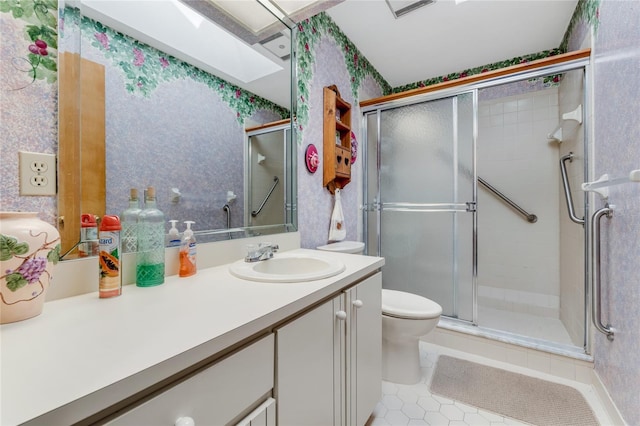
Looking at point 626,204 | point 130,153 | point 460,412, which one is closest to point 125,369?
point 130,153

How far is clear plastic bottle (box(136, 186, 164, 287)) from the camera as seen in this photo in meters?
0.84

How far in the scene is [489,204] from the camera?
2713mm

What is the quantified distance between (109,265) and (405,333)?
140 cm

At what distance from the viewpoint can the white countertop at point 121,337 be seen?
36 centimetres

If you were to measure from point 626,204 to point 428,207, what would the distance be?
3.64ft

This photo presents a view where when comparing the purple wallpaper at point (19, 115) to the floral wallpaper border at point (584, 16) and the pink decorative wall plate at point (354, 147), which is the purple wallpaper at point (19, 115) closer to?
the pink decorative wall plate at point (354, 147)

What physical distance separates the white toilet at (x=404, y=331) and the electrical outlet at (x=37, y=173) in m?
1.31

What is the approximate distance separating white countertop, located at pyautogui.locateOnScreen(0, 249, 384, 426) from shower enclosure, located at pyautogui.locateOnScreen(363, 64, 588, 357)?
1611mm

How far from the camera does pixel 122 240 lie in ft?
2.82

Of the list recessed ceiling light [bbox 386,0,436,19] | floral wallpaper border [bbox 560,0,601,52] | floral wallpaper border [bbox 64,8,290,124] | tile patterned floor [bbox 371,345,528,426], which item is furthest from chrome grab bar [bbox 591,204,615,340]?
floral wallpaper border [bbox 64,8,290,124]

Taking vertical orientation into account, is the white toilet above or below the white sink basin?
below

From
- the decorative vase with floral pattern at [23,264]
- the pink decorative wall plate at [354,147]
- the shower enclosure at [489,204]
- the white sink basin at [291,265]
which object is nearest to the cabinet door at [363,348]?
the white sink basin at [291,265]

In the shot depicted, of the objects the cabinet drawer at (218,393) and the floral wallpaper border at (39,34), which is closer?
the cabinet drawer at (218,393)

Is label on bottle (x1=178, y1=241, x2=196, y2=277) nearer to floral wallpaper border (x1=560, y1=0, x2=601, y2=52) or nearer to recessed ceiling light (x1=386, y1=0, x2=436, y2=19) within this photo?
recessed ceiling light (x1=386, y1=0, x2=436, y2=19)
